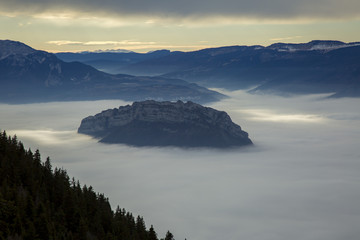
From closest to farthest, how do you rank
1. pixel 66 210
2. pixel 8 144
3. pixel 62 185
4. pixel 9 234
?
pixel 9 234 < pixel 66 210 < pixel 62 185 < pixel 8 144

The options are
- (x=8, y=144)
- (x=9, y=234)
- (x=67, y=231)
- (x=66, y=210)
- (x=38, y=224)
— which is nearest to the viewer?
(x=9, y=234)

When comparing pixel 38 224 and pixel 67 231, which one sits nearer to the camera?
pixel 38 224

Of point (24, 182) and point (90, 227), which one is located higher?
point (24, 182)

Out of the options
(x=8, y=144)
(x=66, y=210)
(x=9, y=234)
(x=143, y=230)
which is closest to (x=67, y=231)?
(x=66, y=210)

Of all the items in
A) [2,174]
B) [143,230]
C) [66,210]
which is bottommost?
[143,230]

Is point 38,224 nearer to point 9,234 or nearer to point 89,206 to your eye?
point 9,234

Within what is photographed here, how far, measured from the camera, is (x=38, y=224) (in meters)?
101

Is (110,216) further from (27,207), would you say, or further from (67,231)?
(27,207)

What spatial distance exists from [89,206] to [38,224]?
33523 millimetres

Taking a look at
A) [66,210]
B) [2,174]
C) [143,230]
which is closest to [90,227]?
[66,210]

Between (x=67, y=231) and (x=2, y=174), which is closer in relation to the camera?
(x=67, y=231)

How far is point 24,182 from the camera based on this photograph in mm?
124750

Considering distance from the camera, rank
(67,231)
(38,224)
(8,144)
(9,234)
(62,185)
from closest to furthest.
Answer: (9,234) → (38,224) → (67,231) → (62,185) → (8,144)

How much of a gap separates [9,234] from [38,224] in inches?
340
